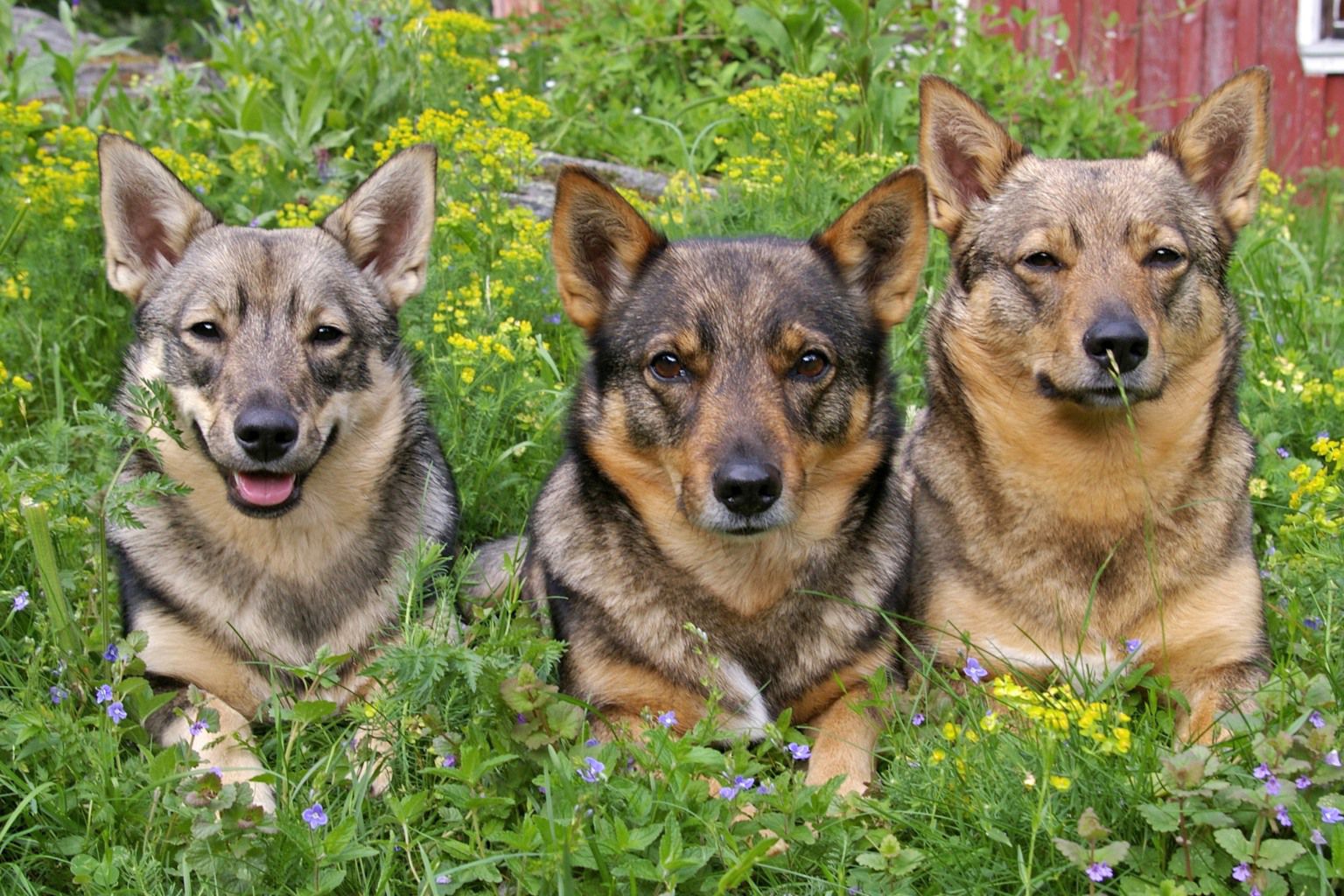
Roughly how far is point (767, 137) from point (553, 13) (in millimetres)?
2958

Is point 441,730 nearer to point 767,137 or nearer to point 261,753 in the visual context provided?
point 261,753

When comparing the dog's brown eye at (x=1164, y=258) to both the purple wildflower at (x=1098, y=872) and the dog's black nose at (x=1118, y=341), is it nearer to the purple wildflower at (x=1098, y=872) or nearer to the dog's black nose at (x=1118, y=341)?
the dog's black nose at (x=1118, y=341)

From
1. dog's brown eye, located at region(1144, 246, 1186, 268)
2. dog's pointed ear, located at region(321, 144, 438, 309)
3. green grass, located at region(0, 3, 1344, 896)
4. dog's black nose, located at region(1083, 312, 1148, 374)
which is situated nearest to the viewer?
green grass, located at region(0, 3, 1344, 896)

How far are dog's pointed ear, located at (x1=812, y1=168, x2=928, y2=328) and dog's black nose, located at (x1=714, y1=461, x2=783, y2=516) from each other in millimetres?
826

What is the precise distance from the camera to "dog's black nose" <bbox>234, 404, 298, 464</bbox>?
3648mm

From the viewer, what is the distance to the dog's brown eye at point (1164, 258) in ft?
12.7

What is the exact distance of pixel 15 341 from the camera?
5.39 m

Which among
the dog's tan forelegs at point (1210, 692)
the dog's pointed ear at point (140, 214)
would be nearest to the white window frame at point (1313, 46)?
the dog's tan forelegs at point (1210, 692)

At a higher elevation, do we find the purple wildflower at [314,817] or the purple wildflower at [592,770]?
the purple wildflower at [314,817]

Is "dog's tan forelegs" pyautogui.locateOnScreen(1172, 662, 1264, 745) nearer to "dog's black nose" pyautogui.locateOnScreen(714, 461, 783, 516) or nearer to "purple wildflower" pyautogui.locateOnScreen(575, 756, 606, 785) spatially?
"dog's black nose" pyautogui.locateOnScreen(714, 461, 783, 516)

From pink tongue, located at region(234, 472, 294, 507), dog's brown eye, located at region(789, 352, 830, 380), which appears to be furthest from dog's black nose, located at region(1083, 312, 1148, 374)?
pink tongue, located at region(234, 472, 294, 507)

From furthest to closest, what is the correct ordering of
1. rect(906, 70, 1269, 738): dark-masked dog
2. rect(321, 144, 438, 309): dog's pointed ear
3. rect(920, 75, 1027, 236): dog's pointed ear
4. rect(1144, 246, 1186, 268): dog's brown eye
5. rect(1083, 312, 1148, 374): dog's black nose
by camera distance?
rect(321, 144, 438, 309): dog's pointed ear, rect(920, 75, 1027, 236): dog's pointed ear, rect(1144, 246, 1186, 268): dog's brown eye, rect(906, 70, 1269, 738): dark-masked dog, rect(1083, 312, 1148, 374): dog's black nose

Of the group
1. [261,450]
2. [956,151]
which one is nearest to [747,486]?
[261,450]

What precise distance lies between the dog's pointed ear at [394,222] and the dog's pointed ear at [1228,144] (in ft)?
7.88
